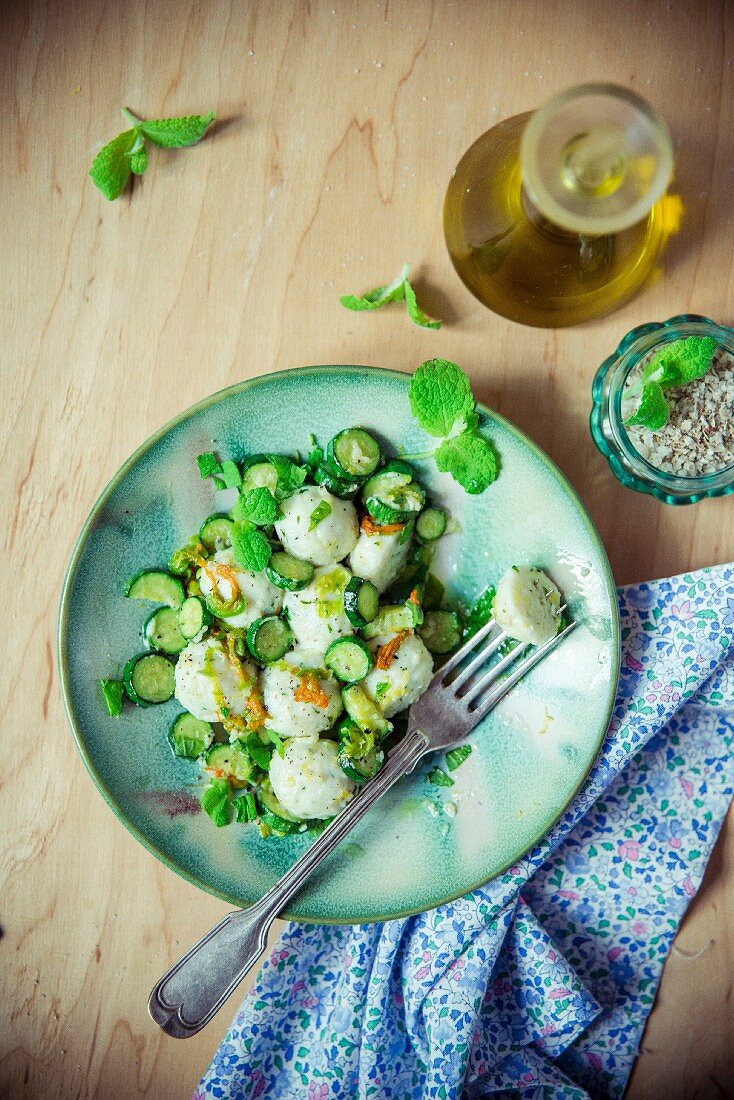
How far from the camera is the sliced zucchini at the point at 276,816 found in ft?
5.16

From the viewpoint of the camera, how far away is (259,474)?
1.56 meters

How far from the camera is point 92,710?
62.0 inches

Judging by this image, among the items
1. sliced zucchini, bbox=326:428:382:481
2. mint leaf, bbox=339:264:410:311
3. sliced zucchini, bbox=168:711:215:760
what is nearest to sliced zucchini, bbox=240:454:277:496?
sliced zucchini, bbox=326:428:382:481

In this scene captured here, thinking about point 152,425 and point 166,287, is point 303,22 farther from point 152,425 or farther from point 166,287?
point 152,425

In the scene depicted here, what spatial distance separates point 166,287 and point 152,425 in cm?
28

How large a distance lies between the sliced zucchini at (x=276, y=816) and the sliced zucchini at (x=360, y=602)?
0.36 metres

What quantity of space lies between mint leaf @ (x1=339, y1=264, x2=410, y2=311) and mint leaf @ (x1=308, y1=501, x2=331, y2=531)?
41 cm

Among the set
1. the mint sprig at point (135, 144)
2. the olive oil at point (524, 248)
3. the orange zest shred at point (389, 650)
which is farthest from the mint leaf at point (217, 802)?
the mint sprig at point (135, 144)

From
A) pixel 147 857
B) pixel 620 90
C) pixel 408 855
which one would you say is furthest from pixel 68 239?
pixel 408 855

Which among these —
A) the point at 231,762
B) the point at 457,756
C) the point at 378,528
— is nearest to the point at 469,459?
the point at 378,528

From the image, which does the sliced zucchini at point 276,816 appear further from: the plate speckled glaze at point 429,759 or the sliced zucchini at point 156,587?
the sliced zucchini at point 156,587

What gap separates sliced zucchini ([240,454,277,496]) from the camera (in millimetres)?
1551

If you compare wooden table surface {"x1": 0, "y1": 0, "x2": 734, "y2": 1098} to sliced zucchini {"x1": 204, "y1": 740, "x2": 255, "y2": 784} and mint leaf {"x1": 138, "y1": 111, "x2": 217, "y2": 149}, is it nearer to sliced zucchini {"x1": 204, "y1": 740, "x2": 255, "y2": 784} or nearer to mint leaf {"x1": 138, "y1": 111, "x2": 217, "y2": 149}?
mint leaf {"x1": 138, "y1": 111, "x2": 217, "y2": 149}

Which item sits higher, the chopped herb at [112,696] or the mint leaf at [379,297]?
the mint leaf at [379,297]
